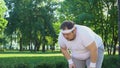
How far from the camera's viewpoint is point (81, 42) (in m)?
6.09

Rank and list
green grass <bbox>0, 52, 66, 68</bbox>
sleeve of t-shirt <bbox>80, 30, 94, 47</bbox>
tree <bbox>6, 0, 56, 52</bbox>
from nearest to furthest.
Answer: sleeve of t-shirt <bbox>80, 30, 94, 47</bbox> < green grass <bbox>0, 52, 66, 68</bbox> < tree <bbox>6, 0, 56, 52</bbox>

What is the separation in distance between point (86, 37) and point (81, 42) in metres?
0.14

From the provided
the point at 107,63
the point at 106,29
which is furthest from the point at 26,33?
the point at 107,63

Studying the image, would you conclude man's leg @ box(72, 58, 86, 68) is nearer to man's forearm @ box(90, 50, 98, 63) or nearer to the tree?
man's forearm @ box(90, 50, 98, 63)

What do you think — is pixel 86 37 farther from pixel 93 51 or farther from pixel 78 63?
pixel 78 63

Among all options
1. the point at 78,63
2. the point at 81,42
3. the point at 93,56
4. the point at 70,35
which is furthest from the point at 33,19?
the point at 70,35

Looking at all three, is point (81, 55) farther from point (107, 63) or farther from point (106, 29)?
point (106, 29)

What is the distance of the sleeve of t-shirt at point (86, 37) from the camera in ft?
19.6

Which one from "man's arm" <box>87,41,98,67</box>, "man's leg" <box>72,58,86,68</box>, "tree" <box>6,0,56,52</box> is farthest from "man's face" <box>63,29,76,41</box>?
"tree" <box>6,0,56,52</box>

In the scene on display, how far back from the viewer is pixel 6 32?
73.1 metres

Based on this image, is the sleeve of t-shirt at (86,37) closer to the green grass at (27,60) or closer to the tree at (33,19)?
the green grass at (27,60)

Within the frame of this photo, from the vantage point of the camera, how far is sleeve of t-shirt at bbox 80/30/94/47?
235 inches

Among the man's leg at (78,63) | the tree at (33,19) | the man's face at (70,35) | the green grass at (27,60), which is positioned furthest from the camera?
the tree at (33,19)

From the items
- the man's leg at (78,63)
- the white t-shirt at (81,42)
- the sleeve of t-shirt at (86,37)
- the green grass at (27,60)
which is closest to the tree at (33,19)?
the green grass at (27,60)
